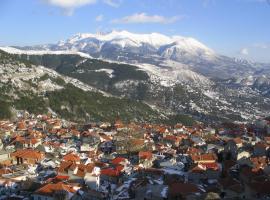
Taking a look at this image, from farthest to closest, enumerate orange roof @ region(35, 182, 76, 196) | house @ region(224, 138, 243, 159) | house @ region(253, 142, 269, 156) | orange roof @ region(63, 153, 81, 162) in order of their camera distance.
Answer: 1. house @ region(224, 138, 243, 159)
2. house @ region(253, 142, 269, 156)
3. orange roof @ region(63, 153, 81, 162)
4. orange roof @ region(35, 182, 76, 196)

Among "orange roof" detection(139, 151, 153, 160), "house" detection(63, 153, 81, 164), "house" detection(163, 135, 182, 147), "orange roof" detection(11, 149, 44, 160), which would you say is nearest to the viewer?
"house" detection(63, 153, 81, 164)

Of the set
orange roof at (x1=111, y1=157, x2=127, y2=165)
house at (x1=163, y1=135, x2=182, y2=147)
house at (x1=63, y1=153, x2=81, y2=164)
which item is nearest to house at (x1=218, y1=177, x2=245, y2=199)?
orange roof at (x1=111, y1=157, x2=127, y2=165)

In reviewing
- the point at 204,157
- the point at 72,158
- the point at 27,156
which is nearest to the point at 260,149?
the point at 204,157

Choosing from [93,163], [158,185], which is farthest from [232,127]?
[158,185]

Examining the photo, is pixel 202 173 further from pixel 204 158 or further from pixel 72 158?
pixel 72 158

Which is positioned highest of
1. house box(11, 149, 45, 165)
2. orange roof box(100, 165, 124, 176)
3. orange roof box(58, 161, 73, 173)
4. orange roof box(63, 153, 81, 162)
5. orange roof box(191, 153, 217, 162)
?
orange roof box(191, 153, 217, 162)

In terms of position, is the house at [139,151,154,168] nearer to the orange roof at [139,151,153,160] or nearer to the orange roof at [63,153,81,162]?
the orange roof at [139,151,153,160]

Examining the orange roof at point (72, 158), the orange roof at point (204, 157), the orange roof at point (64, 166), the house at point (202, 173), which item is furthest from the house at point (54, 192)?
the orange roof at point (204, 157)

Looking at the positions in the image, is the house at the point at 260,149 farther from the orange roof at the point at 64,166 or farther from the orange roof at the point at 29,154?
the orange roof at the point at 29,154
